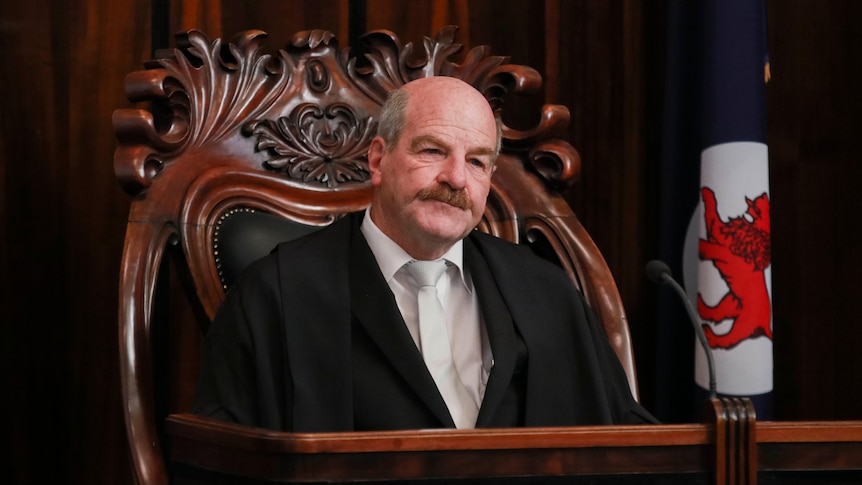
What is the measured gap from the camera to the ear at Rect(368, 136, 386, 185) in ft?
7.62

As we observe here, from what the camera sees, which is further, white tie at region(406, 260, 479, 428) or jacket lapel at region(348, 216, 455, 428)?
white tie at region(406, 260, 479, 428)

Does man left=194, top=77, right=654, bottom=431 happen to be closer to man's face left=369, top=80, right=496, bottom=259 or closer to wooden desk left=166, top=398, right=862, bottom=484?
man's face left=369, top=80, right=496, bottom=259

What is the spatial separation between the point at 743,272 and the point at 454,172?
928 millimetres

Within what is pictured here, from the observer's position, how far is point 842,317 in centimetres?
310

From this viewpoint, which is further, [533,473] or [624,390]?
[624,390]

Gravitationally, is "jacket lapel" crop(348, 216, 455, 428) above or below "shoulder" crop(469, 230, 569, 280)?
below

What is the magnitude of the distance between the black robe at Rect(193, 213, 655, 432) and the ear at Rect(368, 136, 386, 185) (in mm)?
101

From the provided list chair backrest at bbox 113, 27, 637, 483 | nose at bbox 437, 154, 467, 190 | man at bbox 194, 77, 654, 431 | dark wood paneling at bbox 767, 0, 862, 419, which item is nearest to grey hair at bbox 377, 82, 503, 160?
man at bbox 194, 77, 654, 431

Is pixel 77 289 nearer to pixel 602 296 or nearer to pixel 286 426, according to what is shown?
pixel 286 426

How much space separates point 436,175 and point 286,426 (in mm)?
594

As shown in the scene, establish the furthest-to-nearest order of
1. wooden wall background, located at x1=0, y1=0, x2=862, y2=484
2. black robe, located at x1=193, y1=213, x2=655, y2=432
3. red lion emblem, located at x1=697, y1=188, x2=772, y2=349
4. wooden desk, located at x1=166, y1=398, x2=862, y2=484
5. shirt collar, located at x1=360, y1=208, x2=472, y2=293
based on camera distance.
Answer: wooden wall background, located at x1=0, y1=0, x2=862, y2=484, red lion emblem, located at x1=697, y1=188, x2=772, y2=349, shirt collar, located at x1=360, y1=208, x2=472, y2=293, black robe, located at x1=193, y1=213, x2=655, y2=432, wooden desk, located at x1=166, y1=398, x2=862, y2=484

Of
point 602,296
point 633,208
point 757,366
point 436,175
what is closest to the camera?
point 436,175

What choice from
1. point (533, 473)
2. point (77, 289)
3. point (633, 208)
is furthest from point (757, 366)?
point (77, 289)

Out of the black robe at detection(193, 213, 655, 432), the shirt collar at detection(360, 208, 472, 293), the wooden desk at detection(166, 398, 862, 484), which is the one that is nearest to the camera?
the wooden desk at detection(166, 398, 862, 484)
